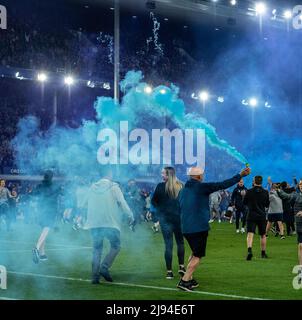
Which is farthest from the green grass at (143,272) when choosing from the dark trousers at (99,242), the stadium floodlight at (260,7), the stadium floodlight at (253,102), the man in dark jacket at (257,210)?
the stadium floodlight at (253,102)

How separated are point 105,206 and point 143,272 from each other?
226 cm

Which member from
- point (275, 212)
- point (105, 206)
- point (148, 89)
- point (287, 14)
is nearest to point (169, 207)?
point (105, 206)

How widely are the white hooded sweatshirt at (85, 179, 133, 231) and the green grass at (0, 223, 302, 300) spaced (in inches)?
39.8

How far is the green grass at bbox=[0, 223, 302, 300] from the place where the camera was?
1071 cm

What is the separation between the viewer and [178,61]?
46844mm

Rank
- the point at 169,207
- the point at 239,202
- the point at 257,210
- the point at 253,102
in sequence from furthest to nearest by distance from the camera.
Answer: the point at 253,102 < the point at 239,202 < the point at 257,210 < the point at 169,207

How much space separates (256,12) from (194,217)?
2593cm

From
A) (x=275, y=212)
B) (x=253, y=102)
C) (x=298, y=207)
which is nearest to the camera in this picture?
(x=298, y=207)

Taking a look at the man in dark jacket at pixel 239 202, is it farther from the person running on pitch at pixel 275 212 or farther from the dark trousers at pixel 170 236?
the dark trousers at pixel 170 236

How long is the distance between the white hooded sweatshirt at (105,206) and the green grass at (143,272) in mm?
1012

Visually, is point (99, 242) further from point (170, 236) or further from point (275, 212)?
point (275, 212)

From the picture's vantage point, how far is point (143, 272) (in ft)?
44.0

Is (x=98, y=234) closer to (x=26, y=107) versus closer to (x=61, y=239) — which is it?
(x=61, y=239)

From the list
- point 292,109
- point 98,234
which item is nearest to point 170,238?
point 98,234
